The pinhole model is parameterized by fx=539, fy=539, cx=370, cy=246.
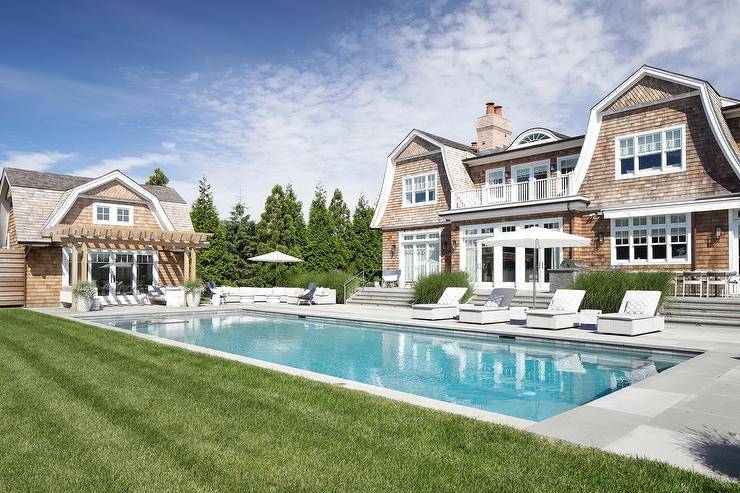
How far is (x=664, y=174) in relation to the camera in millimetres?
17328

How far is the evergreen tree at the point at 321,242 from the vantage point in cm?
3050

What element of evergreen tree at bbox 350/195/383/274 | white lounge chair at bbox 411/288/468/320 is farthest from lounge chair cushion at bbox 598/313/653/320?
evergreen tree at bbox 350/195/383/274

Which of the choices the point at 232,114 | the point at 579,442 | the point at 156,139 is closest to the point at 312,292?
the point at 232,114

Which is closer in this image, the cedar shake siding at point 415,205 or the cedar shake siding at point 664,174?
the cedar shake siding at point 664,174

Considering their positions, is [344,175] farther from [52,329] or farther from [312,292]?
[52,329]

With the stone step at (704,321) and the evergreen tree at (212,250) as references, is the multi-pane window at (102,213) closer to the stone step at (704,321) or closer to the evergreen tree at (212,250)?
the evergreen tree at (212,250)

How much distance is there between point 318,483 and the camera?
3.58m

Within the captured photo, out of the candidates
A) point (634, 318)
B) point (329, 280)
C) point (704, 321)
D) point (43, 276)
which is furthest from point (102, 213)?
point (704, 321)

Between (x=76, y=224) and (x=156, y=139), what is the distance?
260 inches

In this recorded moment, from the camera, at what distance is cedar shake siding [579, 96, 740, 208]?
16203 mm

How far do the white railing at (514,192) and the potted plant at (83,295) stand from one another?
14151 mm

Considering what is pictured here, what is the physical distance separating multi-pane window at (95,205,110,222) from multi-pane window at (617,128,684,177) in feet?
67.7

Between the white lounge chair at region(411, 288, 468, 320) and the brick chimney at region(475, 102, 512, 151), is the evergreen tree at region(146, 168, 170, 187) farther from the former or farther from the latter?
the white lounge chair at region(411, 288, 468, 320)

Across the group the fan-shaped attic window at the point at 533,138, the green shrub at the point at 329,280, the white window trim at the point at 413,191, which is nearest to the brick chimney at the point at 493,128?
the fan-shaped attic window at the point at 533,138
